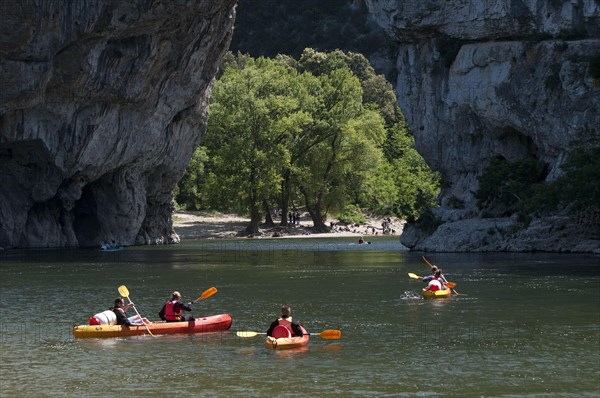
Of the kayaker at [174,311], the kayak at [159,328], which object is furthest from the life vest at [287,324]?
the kayaker at [174,311]

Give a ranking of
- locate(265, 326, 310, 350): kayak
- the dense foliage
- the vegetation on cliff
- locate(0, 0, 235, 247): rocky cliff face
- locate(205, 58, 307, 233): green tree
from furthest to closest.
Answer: the dense foliage
locate(205, 58, 307, 233): green tree
locate(0, 0, 235, 247): rocky cliff face
the vegetation on cliff
locate(265, 326, 310, 350): kayak

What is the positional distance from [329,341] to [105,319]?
689 centimetres

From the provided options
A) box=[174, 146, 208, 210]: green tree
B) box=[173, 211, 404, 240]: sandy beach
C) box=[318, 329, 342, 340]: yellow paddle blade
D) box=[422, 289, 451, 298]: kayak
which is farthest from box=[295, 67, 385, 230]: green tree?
box=[318, 329, 342, 340]: yellow paddle blade

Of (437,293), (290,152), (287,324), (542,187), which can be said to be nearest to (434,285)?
(437,293)

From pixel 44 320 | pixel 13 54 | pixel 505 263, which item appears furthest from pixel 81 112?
pixel 44 320

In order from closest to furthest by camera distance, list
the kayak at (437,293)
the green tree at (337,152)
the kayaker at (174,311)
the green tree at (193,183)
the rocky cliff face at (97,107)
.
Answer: the kayaker at (174,311)
the kayak at (437,293)
the rocky cliff face at (97,107)
the green tree at (193,183)
the green tree at (337,152)

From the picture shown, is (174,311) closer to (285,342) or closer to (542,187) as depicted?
(285,342)

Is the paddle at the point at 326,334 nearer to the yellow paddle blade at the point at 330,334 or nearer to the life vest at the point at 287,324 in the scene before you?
Result: the yellow paddle blade at the point at 330,334

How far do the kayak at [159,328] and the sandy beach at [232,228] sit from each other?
7474cm

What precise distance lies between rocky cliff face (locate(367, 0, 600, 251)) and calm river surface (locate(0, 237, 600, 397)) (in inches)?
441

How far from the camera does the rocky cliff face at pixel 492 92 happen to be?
231ft

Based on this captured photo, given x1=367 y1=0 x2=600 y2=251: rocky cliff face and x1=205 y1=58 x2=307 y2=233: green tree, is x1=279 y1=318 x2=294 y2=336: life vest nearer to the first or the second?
x1=367 y1=0 x2=600 y2=251: rocky cliff face

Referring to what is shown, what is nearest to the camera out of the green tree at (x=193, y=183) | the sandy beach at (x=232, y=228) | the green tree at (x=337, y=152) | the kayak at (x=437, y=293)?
the kayak at (x=437, y=293)

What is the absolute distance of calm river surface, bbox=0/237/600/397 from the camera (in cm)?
2530
